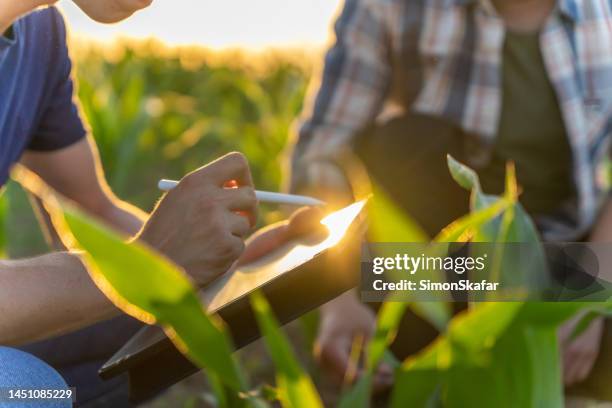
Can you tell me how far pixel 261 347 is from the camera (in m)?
2.00

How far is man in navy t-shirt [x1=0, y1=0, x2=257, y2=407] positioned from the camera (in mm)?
744

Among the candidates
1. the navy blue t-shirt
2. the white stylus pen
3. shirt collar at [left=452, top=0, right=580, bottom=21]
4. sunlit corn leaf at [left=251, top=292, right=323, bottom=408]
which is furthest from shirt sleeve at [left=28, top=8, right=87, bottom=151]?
shirt collar at [left=452, top=0, right=580, bottom=21]

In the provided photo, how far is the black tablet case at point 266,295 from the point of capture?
71 centimetres

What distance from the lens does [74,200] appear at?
1.25 m

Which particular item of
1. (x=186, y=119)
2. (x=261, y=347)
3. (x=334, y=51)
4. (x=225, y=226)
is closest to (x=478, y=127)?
(x=334, y=51)

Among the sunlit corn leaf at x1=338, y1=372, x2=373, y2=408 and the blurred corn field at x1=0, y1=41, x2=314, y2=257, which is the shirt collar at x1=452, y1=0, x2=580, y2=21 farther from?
the sunlit corn leaf at x1=338, y1=372, x2=373, y2=408

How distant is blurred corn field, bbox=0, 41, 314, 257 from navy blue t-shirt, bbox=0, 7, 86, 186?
433 mm

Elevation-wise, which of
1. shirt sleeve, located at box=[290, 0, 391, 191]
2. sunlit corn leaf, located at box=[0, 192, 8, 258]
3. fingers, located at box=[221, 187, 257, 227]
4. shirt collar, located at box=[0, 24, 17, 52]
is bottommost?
sunlit corn leaf, located at box=[0, 192, 8, 258]

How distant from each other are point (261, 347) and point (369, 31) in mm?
727

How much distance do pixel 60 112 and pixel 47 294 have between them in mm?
524

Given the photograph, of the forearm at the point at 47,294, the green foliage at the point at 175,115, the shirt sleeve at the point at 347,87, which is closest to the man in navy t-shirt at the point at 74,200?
the forearm at the point at 47,294

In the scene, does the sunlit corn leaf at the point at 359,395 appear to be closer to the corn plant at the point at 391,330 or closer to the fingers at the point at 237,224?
the corn plant at the point at 391,330

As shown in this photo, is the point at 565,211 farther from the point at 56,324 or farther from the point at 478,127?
the point at 56,324

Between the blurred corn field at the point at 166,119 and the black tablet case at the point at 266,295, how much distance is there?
2.92 ft
